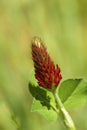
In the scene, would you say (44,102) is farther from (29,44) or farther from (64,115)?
(29,44)

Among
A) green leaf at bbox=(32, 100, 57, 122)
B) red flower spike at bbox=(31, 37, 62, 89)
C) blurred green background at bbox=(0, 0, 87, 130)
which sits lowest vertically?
blurred green background at bbox=(0, 0, 87, 130)

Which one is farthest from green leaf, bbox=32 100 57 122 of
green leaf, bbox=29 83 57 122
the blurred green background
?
the blurred green background

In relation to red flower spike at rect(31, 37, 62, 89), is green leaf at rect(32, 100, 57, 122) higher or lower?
lower

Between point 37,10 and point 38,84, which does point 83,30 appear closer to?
point 37,10

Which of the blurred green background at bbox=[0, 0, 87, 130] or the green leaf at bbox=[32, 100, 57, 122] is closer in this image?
the green leaf at bbox=[32, 100, 57, 122]

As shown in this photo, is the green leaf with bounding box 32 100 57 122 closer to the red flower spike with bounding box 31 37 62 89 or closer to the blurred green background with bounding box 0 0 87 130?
the red flower spike with bounding box 31 37 62 89

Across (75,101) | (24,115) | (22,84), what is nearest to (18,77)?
(22,84)

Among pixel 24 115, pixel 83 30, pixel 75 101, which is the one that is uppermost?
pixel 75 101
